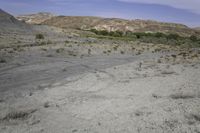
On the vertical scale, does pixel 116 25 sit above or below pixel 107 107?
below

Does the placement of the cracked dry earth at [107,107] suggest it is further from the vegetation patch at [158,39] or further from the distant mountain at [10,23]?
the distant mountain at [10,23]

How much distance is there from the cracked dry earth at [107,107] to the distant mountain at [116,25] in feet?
412

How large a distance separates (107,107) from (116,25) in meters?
145

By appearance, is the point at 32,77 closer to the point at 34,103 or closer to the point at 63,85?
the point at 63,85

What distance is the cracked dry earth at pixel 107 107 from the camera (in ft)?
31.8

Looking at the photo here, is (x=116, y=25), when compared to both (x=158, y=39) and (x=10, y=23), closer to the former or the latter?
(x=158, y=39)

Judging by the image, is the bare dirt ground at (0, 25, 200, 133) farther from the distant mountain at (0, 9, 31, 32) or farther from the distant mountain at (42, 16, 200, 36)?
the distant mountain at (42, 16, 200, 36)

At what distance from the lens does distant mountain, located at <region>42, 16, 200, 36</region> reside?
14362 centimetres

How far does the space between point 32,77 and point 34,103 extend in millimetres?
5553

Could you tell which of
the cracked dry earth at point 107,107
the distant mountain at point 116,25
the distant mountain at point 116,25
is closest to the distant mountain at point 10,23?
the cracked dry earth at point 107,107

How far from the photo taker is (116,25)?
155m

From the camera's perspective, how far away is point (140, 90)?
1407cm

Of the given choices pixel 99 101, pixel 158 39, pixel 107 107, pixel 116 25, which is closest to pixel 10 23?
pixel 158 39

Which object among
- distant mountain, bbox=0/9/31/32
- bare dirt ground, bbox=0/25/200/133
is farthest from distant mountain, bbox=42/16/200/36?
bare dirt ground, bbox=0/25/200/133
